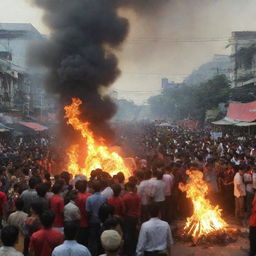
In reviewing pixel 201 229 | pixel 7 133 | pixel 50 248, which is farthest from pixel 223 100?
pixel 50 248

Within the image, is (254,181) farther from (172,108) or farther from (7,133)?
(172,108)

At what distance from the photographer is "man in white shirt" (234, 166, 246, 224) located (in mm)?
9750

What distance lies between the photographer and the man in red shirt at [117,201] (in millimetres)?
6844

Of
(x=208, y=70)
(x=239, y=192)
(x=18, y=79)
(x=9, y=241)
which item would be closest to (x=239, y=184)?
(x=239, y=192)

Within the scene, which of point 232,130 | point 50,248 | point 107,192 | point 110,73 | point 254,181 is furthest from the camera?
point 232,130

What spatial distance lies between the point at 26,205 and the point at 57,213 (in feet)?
3.01

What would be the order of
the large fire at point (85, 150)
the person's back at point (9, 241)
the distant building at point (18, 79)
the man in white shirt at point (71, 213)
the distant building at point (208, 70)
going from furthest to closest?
the distant building at point (208, 70) < the distant building at point (18, 79) < the large fire at point (85, 150) < the man in white shirt at point (71, 213) < the person's back at point (9, 241)

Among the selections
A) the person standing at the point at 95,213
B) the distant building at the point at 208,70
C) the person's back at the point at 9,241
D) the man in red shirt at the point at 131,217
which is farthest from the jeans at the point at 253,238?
the distant building at the point at 208,70

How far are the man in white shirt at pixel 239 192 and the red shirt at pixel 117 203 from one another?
3.97 m

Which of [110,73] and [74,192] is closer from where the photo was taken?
[74,192]

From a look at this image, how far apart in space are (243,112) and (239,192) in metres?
18.2

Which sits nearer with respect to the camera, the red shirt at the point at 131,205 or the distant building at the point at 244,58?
the red shirt at the point at 131,205

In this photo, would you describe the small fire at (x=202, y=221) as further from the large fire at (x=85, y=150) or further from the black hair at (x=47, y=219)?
the large fire at (x=85, y=150)

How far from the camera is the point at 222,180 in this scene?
1075 cm
